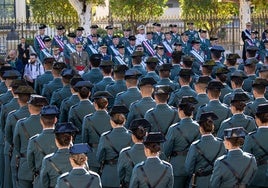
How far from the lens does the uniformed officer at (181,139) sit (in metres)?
12.5

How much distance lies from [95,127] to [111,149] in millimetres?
1003

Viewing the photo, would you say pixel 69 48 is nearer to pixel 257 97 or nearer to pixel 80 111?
pixel 80 111

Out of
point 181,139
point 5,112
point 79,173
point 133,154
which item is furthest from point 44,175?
point 5,112

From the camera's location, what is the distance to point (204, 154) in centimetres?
1180

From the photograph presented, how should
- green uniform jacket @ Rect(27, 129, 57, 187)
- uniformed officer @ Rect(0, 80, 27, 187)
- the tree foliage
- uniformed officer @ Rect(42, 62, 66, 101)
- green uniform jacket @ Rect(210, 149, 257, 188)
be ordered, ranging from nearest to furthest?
green uniform jacket @ Rect(210, 149, 257, 188) < green uniform jacket @ Rect(27, 129, 57, 187) < uniformed officer @ Rect(0, 80, 27, 187) < uniformed officer @ Rect(42, 62, 66, 101) < the tree foliage

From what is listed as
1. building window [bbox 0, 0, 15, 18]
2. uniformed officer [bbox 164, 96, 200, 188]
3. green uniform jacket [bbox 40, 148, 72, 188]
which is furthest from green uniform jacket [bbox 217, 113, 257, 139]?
building window [bbox 0, 0, 15, 18]

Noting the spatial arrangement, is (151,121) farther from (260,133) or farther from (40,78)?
(40,78)

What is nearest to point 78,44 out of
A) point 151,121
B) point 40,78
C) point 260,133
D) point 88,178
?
point 40,78

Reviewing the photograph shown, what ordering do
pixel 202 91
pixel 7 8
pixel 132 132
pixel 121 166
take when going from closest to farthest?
pixel 132 132
pixel 121 166
pixel 202 91
pixel 7 8

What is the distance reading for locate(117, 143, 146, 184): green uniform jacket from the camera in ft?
37.4

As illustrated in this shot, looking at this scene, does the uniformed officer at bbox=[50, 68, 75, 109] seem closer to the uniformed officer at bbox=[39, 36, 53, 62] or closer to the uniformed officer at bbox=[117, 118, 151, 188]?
the uniformed officer at bbox=[117, 118, 151, 188]

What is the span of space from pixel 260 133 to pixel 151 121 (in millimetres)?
1847

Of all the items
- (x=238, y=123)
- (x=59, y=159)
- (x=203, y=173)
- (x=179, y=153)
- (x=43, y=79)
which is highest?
(x=43, y=79)

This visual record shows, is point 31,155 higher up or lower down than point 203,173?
higher up
